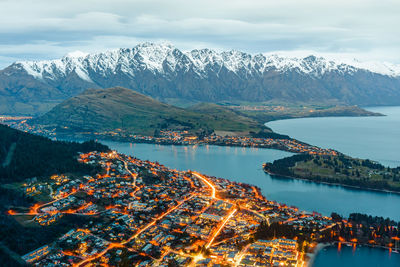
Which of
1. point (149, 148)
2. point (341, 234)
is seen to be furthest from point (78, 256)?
point (149, 148)

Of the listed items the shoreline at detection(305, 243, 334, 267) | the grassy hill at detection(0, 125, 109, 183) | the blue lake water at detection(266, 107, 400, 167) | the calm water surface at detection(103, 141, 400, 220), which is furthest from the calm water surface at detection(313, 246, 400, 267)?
the blue lake water at detection(266, 107, 400, 167)

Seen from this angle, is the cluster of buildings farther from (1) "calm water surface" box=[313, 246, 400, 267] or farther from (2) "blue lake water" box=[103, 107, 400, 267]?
(2) "blue lake water" box=[103, 107, 400, 267]

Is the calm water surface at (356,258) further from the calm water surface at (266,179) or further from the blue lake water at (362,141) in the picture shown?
the blue lake water at (362,141)

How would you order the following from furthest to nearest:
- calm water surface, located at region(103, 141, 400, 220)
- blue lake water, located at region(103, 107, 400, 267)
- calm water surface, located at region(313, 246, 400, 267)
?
calm water surface, located at region(103, 141, 400, 220)
blue lake water, located at region(103, 107, 400, 267)
calm water surface, located at region(313, 246, 400, 267)

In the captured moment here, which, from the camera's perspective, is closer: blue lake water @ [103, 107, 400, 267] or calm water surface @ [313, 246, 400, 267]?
calm water surface @ [313, 246, 400, 267]

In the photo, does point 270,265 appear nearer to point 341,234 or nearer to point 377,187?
point 341,234
